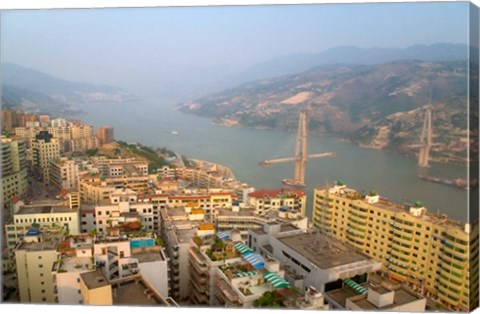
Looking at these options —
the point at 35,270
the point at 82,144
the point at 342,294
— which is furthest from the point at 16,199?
the point at 342,294

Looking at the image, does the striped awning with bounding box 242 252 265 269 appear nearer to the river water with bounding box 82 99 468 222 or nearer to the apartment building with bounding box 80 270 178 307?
the apartment building with bounding box 80 270 178 307

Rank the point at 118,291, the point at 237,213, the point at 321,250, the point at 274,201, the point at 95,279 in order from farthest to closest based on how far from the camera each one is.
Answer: the point at 274,201 < the point at 237,213 < the point at 321,250 < the point at 118,291 < the point at 95,279

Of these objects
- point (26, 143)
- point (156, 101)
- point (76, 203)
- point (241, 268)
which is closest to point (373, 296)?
point (241, 268)

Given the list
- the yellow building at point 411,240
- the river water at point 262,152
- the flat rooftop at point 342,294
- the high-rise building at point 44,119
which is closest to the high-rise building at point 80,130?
the river water at point 262,152

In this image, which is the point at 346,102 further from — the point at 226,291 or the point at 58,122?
the point at 226,291

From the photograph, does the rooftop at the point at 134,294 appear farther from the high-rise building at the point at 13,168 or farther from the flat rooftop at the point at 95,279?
the high-rise building at the point at 13,168

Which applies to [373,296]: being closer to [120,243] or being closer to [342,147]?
[120,243]
